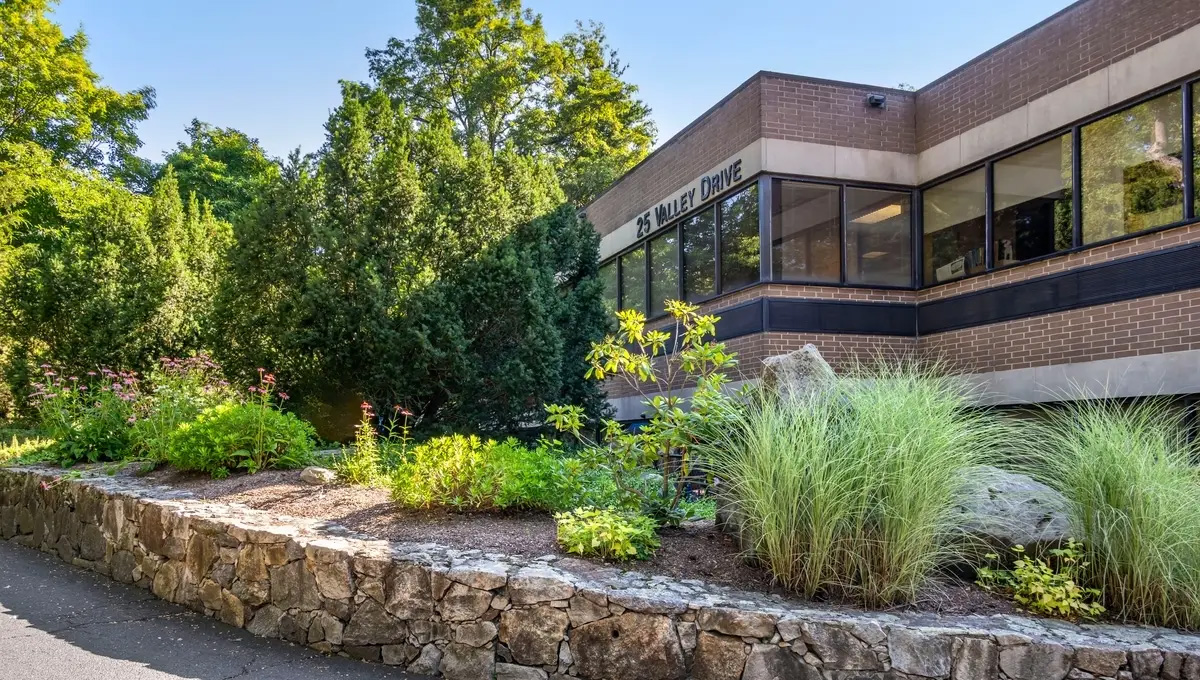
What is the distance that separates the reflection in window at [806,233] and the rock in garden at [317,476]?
20.1 feet

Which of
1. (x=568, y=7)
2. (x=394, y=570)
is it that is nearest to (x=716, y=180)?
(x=394, y=570)

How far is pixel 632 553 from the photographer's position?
4.24m

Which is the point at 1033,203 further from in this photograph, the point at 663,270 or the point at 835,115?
the point at 663,270

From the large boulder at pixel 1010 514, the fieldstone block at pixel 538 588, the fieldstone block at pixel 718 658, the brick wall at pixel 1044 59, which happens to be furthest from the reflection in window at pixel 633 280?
the fieldstone block at pixel 718 658

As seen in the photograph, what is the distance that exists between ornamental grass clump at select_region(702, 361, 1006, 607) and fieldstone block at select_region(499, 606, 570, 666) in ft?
3.92

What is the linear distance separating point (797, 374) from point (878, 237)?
610 centimetres

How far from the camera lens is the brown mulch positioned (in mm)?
4035

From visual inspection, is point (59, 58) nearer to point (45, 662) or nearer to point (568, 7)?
point (568, 7)

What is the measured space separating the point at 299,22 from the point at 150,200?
464cm

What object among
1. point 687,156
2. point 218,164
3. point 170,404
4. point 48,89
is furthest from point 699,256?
point 218,164

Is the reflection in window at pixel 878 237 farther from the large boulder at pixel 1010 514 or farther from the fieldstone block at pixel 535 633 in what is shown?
the fieldstone block at pixel 535 633

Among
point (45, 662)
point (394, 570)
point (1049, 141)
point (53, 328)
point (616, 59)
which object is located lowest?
point (45, 662)

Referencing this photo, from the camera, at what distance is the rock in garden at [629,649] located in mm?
3623

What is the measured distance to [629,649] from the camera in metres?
3.66
